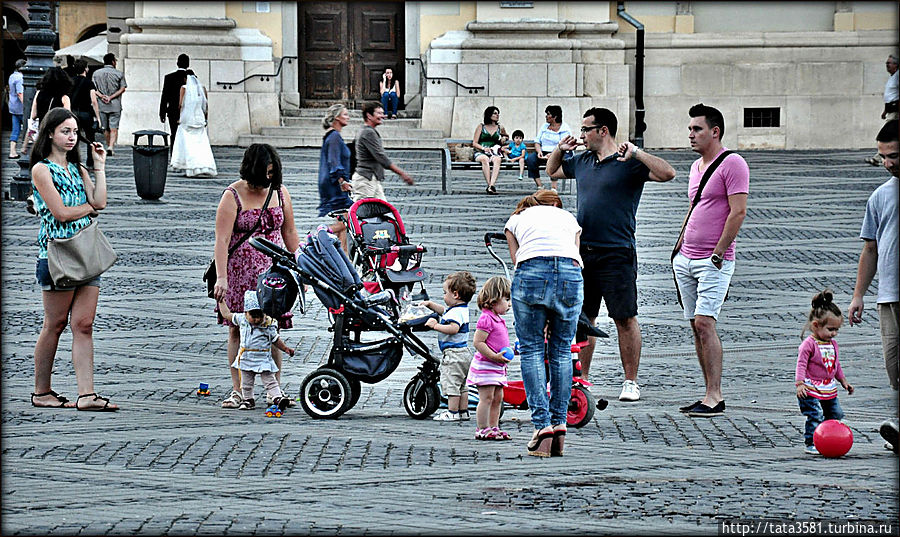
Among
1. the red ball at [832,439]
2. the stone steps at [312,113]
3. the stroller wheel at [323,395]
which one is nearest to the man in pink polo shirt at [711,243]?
the red ball at [832,439]

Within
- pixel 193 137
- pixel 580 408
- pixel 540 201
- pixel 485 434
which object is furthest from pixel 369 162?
pixel 193 137

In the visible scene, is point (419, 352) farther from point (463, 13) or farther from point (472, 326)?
point (463, 13)

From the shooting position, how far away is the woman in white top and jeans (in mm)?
7309

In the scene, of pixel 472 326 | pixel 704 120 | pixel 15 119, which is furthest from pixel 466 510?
pixel 15 119

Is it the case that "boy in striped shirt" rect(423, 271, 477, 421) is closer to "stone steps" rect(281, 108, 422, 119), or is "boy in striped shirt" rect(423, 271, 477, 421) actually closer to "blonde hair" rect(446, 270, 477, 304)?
"blonde hair" rect(446, 270, 477, 304)

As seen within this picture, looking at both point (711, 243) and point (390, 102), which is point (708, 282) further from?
point (390, 102)

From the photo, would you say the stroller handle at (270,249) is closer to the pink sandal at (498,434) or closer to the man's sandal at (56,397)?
the man's sandal at (56,397)

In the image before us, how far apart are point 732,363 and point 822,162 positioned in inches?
647

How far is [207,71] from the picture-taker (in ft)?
91.0

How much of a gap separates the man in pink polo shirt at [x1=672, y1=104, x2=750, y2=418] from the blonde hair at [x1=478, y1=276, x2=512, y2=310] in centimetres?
131

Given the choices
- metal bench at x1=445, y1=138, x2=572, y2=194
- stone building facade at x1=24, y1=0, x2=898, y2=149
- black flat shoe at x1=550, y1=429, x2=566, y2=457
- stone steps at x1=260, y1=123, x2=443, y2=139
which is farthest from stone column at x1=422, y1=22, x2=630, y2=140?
black flat shoe at x1=550, y1=429, x2=566, y2=457

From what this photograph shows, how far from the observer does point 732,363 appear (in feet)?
32.1

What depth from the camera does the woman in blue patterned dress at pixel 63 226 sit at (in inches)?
322

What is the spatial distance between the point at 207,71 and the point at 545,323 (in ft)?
70.3
